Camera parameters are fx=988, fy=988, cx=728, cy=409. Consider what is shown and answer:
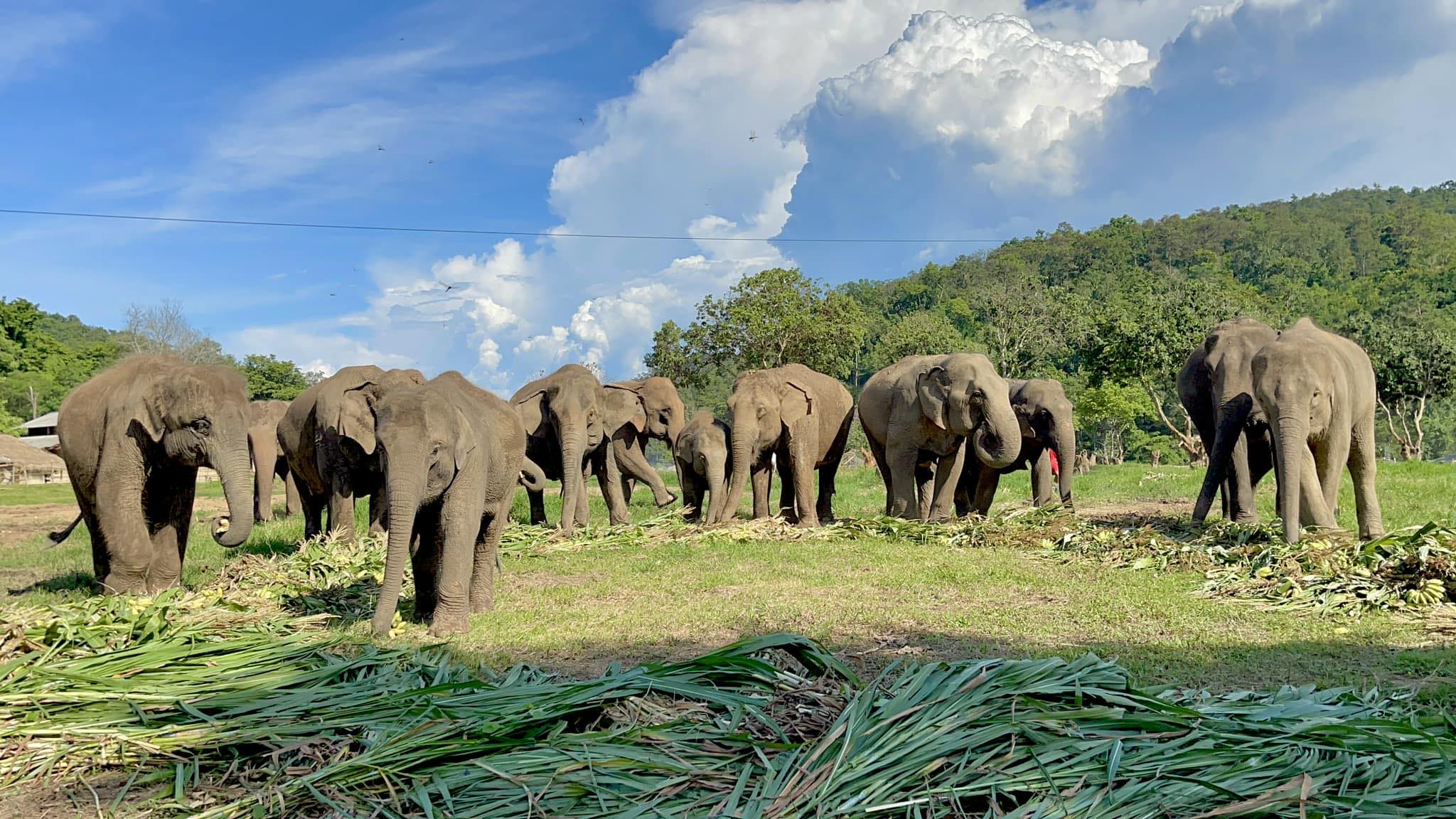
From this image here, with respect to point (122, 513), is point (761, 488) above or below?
below

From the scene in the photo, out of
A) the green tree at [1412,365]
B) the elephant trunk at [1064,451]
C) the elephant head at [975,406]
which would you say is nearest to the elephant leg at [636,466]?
the elephant head at [975,406]

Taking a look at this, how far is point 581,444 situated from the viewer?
15133mm

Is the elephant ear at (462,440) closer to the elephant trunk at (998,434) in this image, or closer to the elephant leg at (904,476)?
the elephant trunk at (998,434)

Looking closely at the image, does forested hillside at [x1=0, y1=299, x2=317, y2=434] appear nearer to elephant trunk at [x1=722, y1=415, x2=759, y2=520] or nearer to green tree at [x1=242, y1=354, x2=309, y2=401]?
green tree at [x1=242, y1=354, x2=309, y2=401]

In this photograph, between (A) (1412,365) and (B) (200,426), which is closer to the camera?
(B) (200,426)

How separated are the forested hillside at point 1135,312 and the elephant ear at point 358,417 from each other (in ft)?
88.8

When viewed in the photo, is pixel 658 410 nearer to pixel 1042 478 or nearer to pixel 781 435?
pixel 781 435

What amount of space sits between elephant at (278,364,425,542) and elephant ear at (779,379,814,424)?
5.95 m

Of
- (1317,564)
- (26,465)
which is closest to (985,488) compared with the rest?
(1317,564)

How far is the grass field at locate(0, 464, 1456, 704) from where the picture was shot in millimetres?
6375

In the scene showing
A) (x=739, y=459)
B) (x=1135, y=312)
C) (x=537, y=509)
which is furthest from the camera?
(x=1135, y=312)

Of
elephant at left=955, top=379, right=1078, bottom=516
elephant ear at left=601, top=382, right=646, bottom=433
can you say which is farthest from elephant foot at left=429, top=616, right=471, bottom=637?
elephant ear at left=601, top=382, right=646, bottom=433

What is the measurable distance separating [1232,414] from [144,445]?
11.7 meters

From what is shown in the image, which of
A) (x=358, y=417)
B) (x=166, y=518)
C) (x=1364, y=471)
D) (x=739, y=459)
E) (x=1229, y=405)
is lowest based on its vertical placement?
(x=1364, y=471)
